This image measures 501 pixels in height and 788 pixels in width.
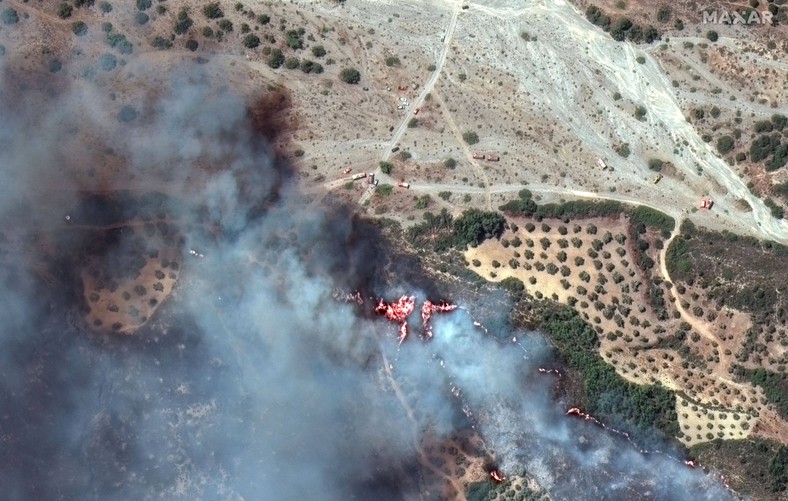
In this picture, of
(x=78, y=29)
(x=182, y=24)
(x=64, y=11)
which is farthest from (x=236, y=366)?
(x=64, y=11)

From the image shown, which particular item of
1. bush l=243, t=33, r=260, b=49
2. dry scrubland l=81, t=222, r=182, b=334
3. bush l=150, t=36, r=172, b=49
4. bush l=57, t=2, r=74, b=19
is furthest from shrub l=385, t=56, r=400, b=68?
bush l=57, t=2, r=74, b=19

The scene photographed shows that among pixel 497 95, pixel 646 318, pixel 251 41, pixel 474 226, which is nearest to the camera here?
pixel 474 226

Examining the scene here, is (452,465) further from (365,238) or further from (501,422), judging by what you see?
(365,238)

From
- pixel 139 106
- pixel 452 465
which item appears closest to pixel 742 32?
pixel 452 465

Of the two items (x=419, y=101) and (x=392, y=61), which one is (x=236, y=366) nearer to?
(x=419, y=101)

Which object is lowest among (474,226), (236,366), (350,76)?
(236,366)

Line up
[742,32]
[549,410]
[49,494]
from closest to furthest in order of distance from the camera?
[49,494] < [549,410] < [742,32]

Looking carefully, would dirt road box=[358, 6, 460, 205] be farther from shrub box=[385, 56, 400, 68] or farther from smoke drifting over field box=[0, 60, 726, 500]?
smoke drifting over field box=[0, 60, 726, 500]
